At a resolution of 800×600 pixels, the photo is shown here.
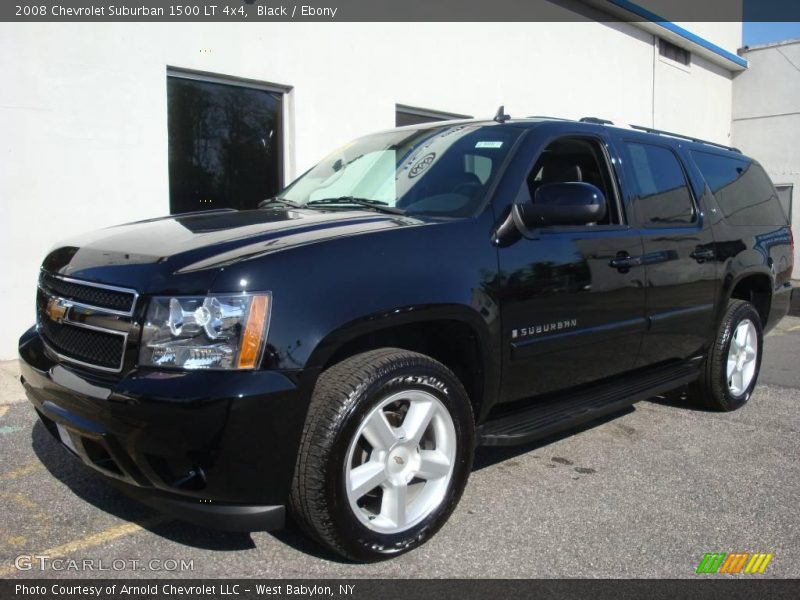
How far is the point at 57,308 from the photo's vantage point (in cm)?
294

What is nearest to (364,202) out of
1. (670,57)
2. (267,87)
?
(267,87)

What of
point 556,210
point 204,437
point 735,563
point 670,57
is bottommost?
point 735,563

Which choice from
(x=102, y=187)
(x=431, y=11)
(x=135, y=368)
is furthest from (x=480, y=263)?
(x=431, y=11)

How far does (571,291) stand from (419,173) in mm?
955

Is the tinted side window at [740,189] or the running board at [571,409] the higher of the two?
the tinted side window at [740,189]

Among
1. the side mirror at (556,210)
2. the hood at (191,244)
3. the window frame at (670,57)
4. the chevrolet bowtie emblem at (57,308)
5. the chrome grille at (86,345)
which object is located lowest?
the chrome grille at (86,345)

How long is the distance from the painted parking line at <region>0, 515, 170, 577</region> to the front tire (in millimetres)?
→ 934

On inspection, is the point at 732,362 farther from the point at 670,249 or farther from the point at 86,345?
the point at 86,345

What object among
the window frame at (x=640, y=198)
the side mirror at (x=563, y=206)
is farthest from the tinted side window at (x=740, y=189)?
the side mirror at (x=563, y=206)

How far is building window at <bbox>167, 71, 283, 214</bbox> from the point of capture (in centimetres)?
689

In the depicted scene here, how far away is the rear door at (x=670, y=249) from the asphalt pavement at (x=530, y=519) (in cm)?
67

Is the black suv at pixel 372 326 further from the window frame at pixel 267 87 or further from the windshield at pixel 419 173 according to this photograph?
the window frame at pixel 267 87

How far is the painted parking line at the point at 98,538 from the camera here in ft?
9.64

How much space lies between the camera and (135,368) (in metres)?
2.53
